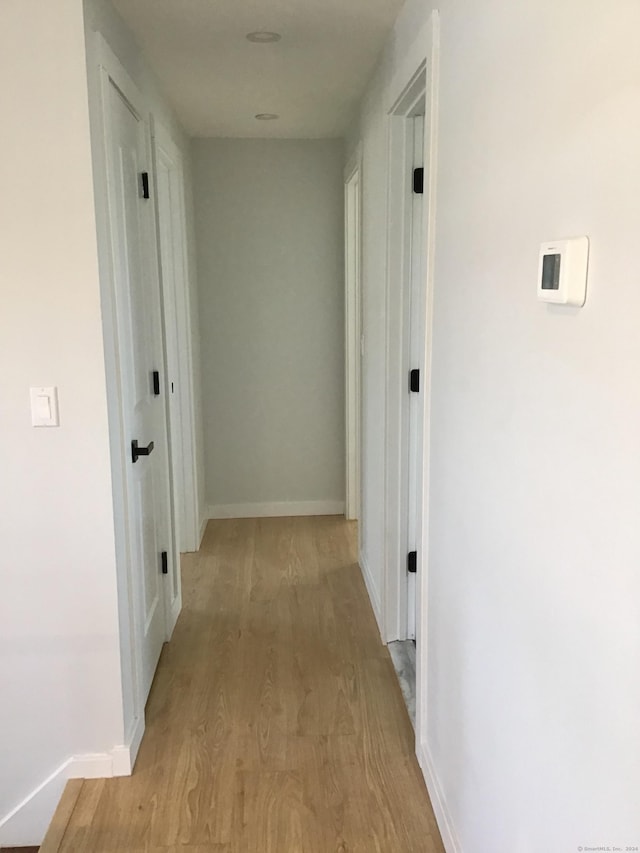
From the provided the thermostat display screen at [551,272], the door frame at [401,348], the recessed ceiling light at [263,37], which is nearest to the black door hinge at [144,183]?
the recessed ceiling light at [263,37]

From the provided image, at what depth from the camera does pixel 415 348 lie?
2.76 m

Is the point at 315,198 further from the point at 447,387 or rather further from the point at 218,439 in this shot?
the point at 447,387

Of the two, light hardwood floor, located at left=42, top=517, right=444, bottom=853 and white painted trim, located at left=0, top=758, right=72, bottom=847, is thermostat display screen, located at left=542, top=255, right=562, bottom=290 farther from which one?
white painted trim, located at left=0, top=758, right=72, bottom=847

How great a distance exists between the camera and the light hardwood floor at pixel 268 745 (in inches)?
78.9

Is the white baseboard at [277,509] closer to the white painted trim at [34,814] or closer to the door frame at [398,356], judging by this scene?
the door frame at [398,356]

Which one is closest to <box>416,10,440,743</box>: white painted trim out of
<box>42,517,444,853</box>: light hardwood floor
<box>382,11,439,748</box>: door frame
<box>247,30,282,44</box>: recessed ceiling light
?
<box>382,11,439,748</box>: door frame

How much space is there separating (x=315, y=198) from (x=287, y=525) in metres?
2.02

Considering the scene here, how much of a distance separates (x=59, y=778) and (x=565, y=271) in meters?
2.12

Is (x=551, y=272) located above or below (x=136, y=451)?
above

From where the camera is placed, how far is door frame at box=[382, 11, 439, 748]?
6.32ft

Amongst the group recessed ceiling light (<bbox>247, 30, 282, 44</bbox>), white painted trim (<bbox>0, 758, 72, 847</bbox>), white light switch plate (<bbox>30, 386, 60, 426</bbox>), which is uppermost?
recessed ceiling light (<bbox>247, 30, 282, 44</bbox>)

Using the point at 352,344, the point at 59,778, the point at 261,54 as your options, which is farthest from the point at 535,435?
the point at 352,344

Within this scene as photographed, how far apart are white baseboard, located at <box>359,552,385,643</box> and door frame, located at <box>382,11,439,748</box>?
0.35 feet

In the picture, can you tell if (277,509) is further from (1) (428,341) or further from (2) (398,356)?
(1) (428,341)
